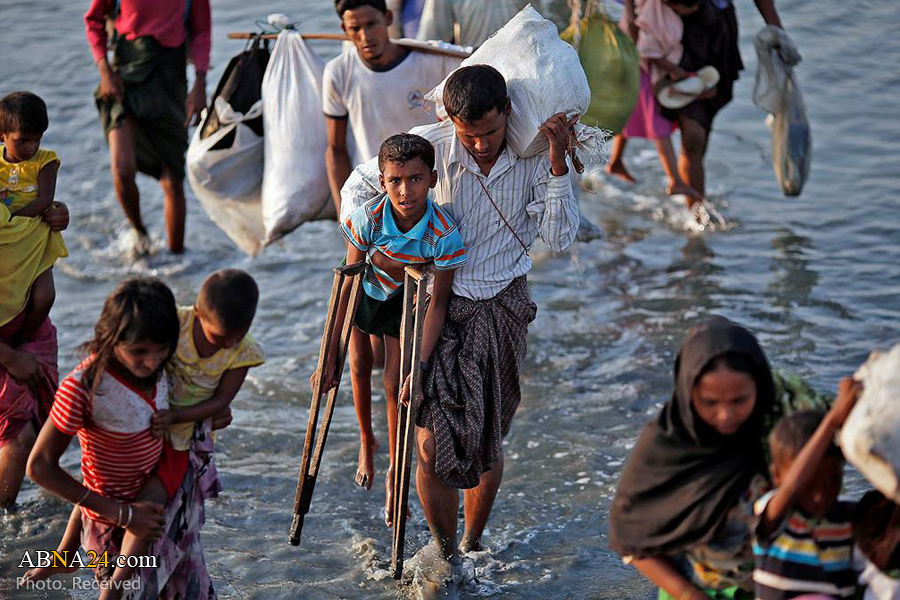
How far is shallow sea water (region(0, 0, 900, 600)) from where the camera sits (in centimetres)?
476

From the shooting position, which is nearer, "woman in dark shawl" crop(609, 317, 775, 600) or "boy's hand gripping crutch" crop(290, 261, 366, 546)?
"woman in dark shawl" crop(609, 317, 775, 600)

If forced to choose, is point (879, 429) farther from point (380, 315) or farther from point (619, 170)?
point (619, 170)

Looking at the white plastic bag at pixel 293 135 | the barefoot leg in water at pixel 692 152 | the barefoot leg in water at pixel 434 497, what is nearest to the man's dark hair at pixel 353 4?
the white plastic bag at pixel 293 135

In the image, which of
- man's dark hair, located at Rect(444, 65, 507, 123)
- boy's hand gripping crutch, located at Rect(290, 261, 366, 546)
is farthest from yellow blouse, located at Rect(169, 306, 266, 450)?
man's dark hair, located at Rect(444, 65, 507, 123)

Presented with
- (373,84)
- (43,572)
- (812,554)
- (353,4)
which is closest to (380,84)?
(373,84)

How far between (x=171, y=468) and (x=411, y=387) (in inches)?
32.3

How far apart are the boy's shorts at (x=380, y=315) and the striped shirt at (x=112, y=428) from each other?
41.8 inches

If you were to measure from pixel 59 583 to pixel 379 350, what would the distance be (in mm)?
1965

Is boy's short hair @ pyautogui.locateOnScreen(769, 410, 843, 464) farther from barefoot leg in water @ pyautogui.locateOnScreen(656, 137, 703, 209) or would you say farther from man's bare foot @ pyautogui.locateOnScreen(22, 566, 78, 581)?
barefoot leg in water @ pyautogui.locateOnScreen(656, 137, 703, 209)

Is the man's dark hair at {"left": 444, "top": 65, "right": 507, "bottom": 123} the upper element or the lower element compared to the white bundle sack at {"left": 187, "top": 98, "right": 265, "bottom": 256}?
upper

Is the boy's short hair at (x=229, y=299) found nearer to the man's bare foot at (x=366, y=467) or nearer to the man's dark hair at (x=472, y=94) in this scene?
the man's dark hair at (x=472, y=94)

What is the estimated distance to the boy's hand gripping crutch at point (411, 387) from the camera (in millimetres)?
3932

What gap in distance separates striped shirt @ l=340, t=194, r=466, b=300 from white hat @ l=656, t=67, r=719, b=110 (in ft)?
12.2

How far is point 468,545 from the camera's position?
15.2ft
